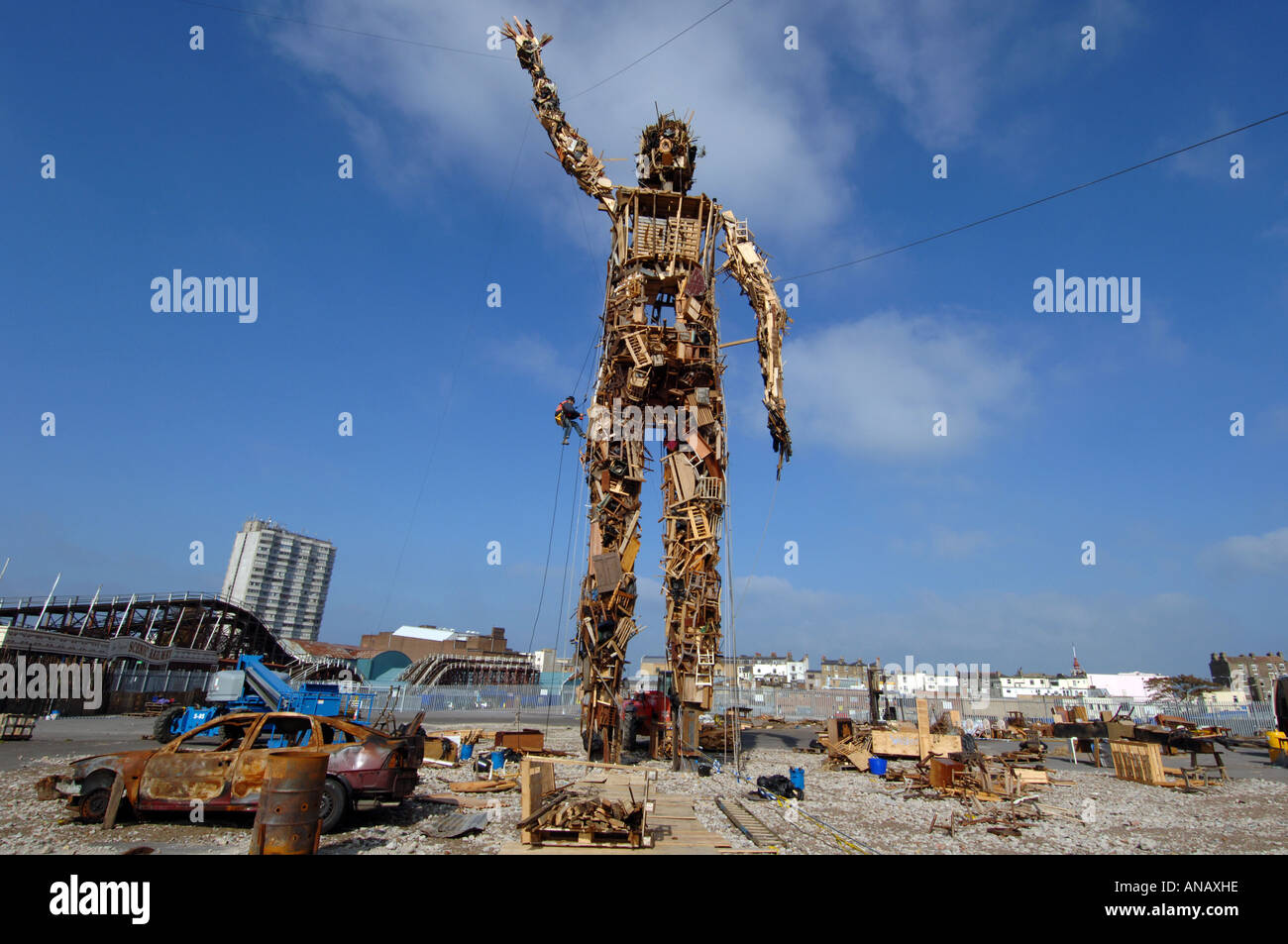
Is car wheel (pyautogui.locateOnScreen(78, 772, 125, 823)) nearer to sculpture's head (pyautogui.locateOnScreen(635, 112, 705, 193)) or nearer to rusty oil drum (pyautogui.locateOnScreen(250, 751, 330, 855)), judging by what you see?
rusty oil drum (pyautogui.locateOnScreen(250, 751, 330, 855))

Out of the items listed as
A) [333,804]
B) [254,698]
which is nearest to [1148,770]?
[333,804]

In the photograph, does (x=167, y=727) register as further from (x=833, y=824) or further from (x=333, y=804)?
(x=833, y=824)

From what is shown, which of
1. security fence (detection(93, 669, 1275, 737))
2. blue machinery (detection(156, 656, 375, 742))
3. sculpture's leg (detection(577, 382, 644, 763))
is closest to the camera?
sculpture's leg (detection(577, 382, 644, 763))

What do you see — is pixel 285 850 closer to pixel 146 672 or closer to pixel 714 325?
pixel 714 325

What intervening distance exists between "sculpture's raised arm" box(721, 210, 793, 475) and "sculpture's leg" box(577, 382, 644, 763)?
431cm

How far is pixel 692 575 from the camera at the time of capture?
1877 centimetres

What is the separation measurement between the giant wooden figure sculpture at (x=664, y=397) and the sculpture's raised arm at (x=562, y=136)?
3cm

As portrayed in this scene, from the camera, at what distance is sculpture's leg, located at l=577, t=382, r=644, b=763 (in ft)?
57.7

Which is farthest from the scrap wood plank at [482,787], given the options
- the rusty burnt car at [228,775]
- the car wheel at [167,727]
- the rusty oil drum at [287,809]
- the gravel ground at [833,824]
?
the car wheel at [167,727]

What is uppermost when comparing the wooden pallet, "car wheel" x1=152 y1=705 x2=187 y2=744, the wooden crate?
the wooden pallet

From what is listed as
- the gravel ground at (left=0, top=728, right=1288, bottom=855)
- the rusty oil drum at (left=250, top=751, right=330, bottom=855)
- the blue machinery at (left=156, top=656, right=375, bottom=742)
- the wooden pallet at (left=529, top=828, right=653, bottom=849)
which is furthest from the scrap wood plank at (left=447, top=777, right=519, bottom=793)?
the blue machinery at (left=156, top=656, right=375, bottom=742)

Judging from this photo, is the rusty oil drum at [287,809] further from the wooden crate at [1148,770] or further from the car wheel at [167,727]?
the wooden crate at [1148,770]

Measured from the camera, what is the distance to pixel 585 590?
18.4 m
